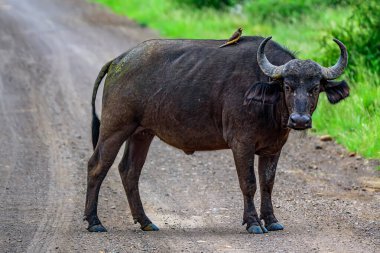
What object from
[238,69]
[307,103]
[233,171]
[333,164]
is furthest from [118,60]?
[333,164]

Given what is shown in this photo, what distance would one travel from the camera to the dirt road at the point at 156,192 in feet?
31.0

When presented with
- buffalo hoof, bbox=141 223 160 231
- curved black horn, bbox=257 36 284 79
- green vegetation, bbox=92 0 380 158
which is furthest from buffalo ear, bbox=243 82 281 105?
green vegetation, bbox=92 0 380 158

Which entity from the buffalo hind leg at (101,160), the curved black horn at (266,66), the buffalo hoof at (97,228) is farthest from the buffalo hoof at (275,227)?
the buffalo hind leg at (101,160)

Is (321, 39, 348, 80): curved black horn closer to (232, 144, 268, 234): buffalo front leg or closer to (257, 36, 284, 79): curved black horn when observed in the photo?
(257, 36, 284, 79): curved black horn

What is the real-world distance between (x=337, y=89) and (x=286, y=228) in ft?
4.87

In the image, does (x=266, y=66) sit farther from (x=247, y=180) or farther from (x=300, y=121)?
(x=247, y=180)

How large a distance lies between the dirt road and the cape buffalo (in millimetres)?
496

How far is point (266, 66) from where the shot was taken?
9.76m

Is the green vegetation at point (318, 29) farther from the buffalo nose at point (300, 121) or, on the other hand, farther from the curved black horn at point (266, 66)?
the buffalo nose at point (300, 121)

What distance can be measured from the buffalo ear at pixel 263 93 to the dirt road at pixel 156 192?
4.26ft

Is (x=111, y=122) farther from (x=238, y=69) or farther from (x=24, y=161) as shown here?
(x=24, y=161)

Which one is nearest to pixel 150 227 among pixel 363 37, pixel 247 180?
pixel 247 180

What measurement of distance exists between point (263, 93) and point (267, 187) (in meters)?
1.05

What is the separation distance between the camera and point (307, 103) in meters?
9.56
